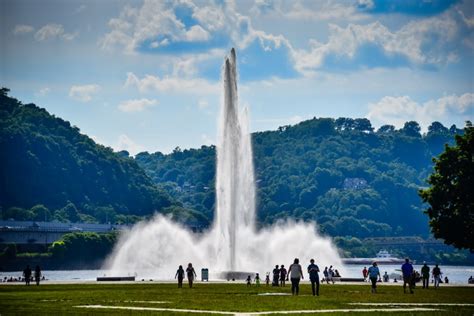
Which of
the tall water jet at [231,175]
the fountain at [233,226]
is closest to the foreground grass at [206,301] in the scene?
the fountain at [233,226]

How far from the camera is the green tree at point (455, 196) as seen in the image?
85875 millimetres

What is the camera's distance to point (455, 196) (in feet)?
286

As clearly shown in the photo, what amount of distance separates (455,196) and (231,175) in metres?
26.8

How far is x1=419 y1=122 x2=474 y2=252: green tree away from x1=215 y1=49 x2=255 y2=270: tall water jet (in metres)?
21.6

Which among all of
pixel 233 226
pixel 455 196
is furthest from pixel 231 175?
pixel 455 196

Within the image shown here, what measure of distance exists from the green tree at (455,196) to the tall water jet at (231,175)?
849 inches

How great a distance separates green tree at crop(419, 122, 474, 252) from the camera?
8588cm

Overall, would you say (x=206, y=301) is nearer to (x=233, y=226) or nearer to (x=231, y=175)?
(x=233, y=226)

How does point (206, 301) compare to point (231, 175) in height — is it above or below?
below

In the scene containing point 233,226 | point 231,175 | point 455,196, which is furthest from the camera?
point 231,175

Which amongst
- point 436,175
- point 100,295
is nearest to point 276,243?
point 436,175

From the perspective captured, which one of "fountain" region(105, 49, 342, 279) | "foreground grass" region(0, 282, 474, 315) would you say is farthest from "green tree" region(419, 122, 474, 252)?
"foreground grass" region(0, 282, 474, 315)

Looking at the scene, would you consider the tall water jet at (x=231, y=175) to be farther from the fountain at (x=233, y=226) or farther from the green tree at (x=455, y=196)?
the green tree at (x=455, y=196)

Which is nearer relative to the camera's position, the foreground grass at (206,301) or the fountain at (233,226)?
the foreground grass at (206,301)
